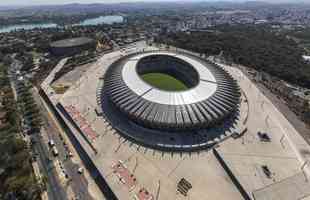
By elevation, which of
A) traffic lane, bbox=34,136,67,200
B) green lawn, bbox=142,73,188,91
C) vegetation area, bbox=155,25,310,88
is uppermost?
vegetation area, bbox=155,25,310,88

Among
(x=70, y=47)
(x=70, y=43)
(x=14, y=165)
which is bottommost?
(x=14, y=165)

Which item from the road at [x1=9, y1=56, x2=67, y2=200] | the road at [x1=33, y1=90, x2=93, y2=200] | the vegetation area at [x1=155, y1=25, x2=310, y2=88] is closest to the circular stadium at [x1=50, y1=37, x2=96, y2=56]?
the vegetation area at [x1=155, y1=25, x2=310, y2=88]

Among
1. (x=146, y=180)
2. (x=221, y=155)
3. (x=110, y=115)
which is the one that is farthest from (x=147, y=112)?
(x=221, y=155)

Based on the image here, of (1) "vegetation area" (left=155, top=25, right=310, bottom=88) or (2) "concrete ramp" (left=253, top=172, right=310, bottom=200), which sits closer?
(2) "concrete ramp" (left=253, top=172, right=310, bottom=200)

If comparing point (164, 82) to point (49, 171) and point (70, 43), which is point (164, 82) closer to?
point (49, 171)

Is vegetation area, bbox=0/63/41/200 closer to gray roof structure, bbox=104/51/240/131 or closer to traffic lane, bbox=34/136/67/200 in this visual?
traffic lane, bbox=34/136/67/200

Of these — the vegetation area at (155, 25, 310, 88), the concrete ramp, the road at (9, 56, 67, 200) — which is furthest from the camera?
the vegetation area at (155, 25, 310, 88)

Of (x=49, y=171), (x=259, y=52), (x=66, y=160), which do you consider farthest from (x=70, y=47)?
(x=259, y=52)

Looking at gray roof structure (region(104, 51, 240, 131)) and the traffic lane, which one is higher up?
gray roof structure (region(104, 51, 240, 131))

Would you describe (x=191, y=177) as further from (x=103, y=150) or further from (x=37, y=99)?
(x=37, y=99)
